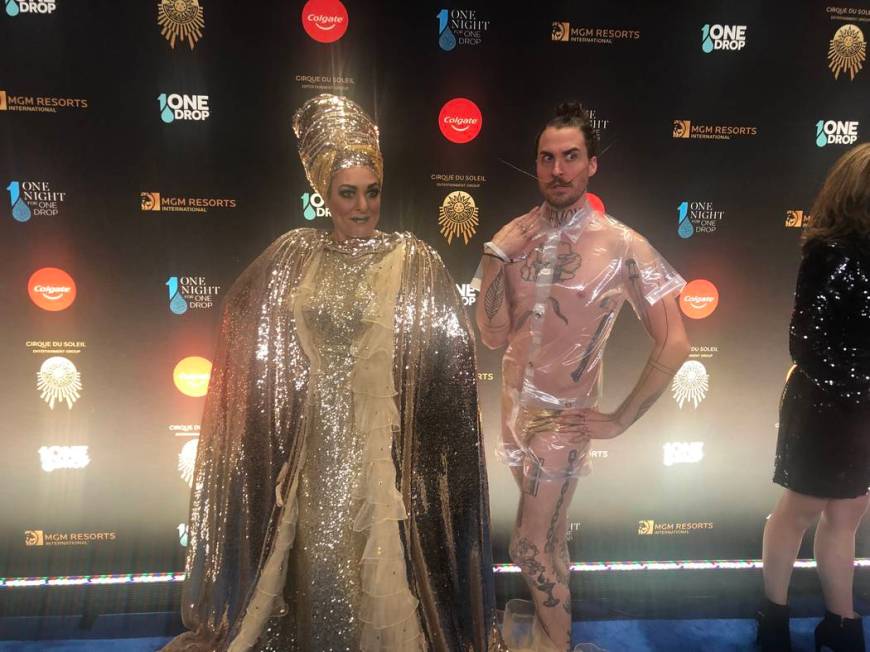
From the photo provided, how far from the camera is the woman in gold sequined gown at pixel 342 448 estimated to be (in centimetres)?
169

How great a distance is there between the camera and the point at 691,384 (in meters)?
2.78

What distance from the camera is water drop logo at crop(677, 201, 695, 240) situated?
8.53 ft

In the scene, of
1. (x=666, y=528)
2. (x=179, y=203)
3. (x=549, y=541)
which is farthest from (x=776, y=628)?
(x=179, y=203)

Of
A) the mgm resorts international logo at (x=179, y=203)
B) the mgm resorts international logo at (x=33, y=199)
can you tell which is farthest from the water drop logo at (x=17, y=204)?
the mgm resorts international logo at (x=179, y=203)

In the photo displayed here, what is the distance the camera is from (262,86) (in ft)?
7.72

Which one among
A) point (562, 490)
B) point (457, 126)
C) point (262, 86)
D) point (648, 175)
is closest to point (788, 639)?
point (562, 490)

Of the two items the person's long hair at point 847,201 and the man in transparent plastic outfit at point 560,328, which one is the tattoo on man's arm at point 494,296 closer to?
the man in transparent plastic outfit at point 560,328

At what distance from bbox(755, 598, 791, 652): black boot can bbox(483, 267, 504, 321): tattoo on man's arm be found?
1.83 meters

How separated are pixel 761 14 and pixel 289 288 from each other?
2446 millimetres

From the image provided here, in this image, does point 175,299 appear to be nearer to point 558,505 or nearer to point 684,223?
point 558,505

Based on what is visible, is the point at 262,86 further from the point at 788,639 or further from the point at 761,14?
the point at 788,639

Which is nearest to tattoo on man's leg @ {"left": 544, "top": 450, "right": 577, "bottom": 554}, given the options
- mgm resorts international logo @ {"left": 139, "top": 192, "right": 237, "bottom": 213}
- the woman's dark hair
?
the woman's dark hair

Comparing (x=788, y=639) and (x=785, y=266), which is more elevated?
(x=785, y=266)

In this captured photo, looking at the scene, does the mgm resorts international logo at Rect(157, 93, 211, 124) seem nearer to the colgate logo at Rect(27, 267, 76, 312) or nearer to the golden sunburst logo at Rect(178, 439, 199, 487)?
the colgate logo at Rect(27, 267, 76, 312)
